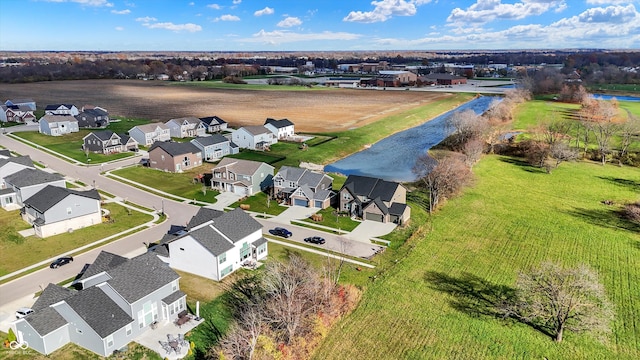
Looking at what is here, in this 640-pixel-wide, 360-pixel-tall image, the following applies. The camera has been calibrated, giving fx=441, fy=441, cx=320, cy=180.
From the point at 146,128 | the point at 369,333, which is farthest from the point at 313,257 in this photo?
the point at 146,128

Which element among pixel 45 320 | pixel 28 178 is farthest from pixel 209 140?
pixel 45 320

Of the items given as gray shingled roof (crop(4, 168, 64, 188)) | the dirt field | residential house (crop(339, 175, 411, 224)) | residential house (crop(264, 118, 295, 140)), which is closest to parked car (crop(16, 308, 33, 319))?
gray shingled roof (crop(4, 168, 64, 188))

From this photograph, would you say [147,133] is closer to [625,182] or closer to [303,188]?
[303,188]

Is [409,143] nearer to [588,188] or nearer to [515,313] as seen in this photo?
[588,188]

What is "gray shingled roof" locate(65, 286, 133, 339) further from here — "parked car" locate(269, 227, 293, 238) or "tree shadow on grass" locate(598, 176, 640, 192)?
"tree shadow on grass" locate(598, 176, 640, 192)

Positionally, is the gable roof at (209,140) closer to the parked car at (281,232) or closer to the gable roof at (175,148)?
the gable roof at (175,148)
